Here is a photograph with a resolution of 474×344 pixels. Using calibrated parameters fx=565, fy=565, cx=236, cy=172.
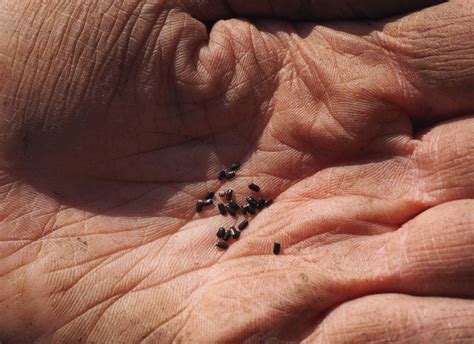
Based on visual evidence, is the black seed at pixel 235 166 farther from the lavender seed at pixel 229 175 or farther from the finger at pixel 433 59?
the finger at pixel 433 59

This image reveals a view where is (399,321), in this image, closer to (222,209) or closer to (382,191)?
(382,191)

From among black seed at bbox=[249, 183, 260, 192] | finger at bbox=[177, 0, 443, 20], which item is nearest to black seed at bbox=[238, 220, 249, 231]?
black seed at bbox=[249, 183, 260, 192]

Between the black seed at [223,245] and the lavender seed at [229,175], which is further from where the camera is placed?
the lavender seed at [229,175]

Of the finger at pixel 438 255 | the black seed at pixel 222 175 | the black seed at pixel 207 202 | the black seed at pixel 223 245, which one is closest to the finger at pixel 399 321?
the finger at pixel 438 255

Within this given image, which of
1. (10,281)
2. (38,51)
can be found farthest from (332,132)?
(10,281)

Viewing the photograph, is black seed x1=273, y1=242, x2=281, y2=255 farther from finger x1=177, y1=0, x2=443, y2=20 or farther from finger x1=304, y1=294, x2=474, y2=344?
finger x1=177, y1=0, x2=443, y2=20

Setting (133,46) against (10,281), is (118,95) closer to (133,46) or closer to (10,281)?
(133,46)
